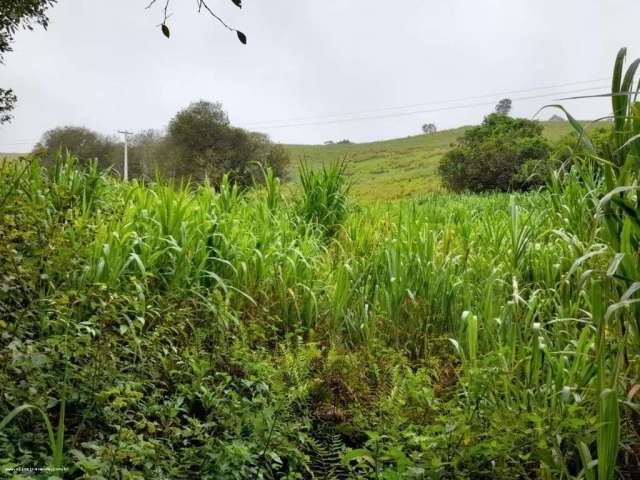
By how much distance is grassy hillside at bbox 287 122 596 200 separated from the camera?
829 inches

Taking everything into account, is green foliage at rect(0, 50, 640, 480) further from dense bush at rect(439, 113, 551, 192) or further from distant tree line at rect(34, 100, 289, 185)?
distant tree line at rect(34, 100, 289, 185)

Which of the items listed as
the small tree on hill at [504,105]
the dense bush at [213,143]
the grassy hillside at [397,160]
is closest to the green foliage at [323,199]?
the grassy hillside at [397,160]

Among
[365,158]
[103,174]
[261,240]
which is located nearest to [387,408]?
[261,240]

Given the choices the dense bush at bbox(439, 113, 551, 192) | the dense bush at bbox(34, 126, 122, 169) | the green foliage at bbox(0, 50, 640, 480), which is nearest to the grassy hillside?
the dense bush at bbox(439, 113, 551, 192)

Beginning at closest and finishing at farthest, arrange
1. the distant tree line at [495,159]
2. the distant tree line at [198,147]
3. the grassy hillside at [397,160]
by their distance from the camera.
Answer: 1. the distant tree line at [495,159]
2. the distant tree line at [198,147]
3. the grassy hillside at [397,160]

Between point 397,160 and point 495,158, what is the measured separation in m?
16.0

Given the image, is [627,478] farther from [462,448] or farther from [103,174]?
[103,174]

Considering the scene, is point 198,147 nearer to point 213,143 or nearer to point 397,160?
point 213,143

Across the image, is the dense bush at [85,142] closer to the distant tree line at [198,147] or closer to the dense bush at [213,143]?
the distant tree line at [198,147]

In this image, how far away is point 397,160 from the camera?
31922 mm

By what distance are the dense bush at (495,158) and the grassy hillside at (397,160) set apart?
159 cm

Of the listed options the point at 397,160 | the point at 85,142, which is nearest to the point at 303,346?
the point at 85,142

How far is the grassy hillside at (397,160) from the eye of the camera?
2105 cm

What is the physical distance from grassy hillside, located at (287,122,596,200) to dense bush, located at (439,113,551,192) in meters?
1.59
